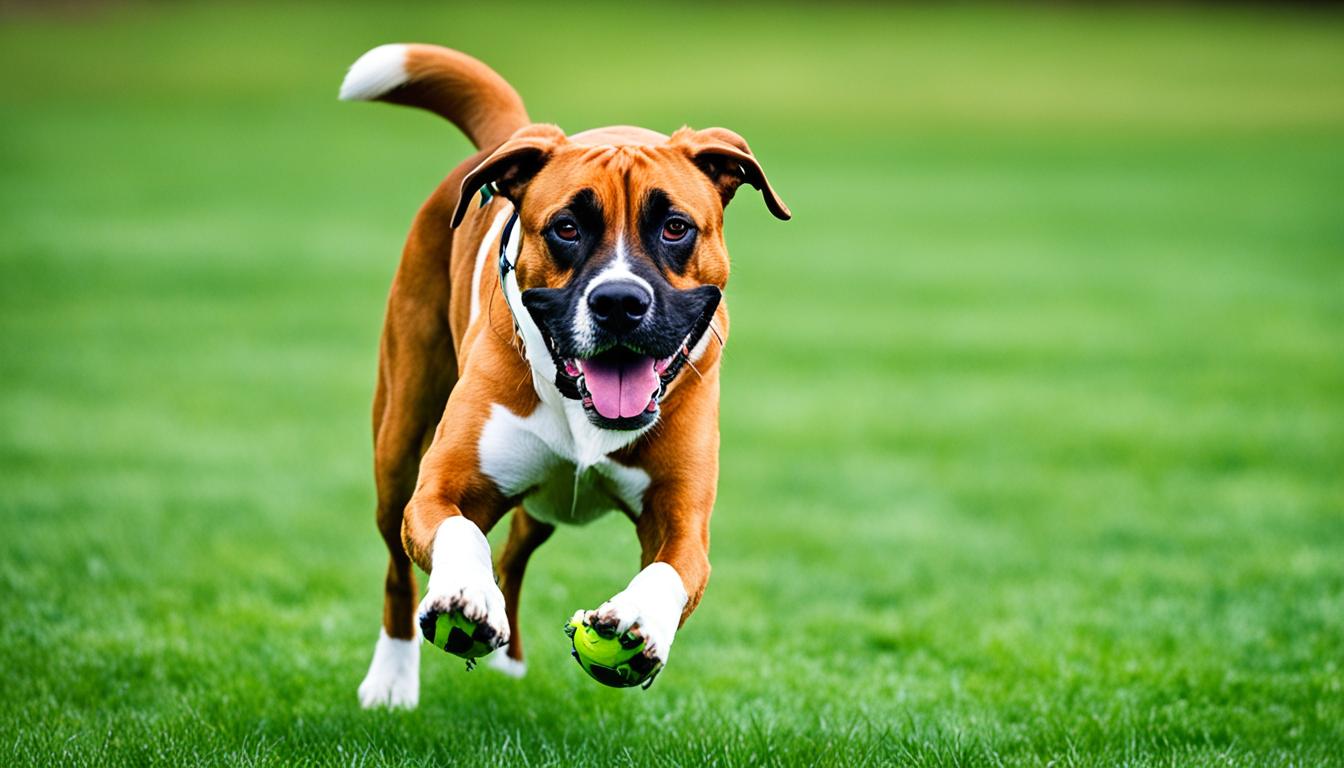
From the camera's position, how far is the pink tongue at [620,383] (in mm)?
4402

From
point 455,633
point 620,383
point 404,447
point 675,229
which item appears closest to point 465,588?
point 455,633

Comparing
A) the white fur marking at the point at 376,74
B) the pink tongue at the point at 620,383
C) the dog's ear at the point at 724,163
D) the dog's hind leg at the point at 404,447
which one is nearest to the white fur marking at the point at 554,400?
the pink tongue at the point at 620,383

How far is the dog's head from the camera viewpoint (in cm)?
429

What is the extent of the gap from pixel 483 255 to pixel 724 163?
93cm

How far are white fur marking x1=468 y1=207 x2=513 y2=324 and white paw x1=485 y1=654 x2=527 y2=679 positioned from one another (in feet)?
4.67

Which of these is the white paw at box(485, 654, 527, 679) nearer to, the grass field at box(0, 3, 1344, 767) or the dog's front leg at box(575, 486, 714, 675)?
the grass field at box(0, 3, 1344, 767)

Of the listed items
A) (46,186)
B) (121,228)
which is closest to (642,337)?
(121,228)

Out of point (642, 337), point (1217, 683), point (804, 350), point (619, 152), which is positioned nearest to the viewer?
point (642, 337)

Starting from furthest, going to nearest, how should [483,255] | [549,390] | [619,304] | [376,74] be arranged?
[376,74] < [483,255] < [549,390] < [619,304]

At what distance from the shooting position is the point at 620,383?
4.42m

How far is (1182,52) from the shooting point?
48.0 metres

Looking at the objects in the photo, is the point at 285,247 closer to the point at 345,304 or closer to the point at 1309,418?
the point at 345,304

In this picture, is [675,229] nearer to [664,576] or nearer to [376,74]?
[664,576]

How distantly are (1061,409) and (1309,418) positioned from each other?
1.73 m
